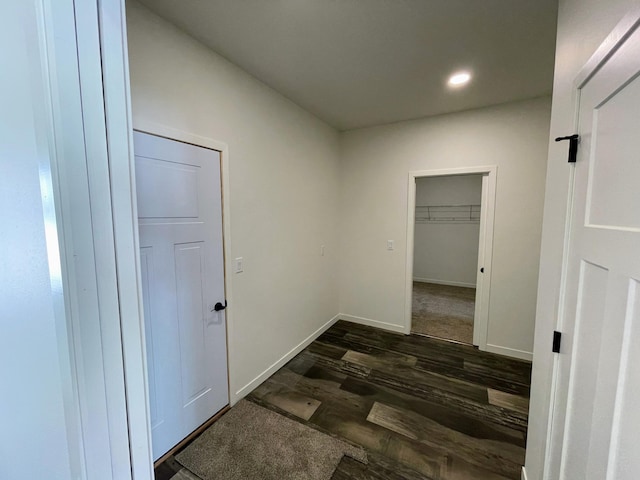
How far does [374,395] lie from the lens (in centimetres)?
228

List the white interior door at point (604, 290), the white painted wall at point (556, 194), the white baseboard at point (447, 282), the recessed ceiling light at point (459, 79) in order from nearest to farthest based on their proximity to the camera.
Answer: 1. the white interior door at point (604, 290)
2. the white painted wall at point (556, 194)
3. the recessed ceiling light at point (459, 79)
4. the white baseboard at point (447, 282)

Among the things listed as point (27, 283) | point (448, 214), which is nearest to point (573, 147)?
point (27, 283)

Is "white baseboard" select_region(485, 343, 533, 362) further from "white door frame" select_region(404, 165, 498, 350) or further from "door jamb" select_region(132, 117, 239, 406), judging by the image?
"door jamb" select_region(132, 117, 239, 406)

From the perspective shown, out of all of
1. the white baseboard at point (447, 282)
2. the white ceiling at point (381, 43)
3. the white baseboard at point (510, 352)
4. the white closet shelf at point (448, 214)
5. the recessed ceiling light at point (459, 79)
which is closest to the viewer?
the white ceiling at point (381, 43)

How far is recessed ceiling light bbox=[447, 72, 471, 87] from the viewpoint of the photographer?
215cm

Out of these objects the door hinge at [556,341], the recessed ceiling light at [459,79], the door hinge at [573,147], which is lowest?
the door hinge at [556,341]

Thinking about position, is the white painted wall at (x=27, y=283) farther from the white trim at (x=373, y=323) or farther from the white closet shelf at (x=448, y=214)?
the white closet shelf at (x=448, y=214)

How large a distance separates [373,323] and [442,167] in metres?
2.22

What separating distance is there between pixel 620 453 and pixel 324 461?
1.50 metres

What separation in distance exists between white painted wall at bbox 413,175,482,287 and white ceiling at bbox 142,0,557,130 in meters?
3.29

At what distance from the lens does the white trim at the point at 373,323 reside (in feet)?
11.4

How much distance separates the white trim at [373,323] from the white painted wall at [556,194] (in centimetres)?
207

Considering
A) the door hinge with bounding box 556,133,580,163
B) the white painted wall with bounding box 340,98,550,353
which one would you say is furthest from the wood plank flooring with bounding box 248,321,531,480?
the door hinge with bounding box 556,133,580,163

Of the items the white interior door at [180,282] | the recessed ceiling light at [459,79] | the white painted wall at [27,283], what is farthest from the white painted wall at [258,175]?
the recessed ceiling light at [459,79]
